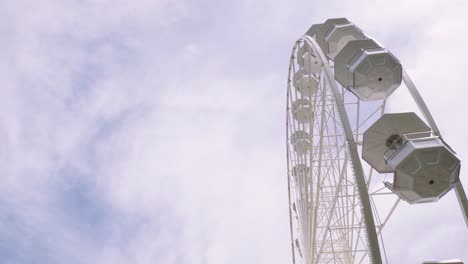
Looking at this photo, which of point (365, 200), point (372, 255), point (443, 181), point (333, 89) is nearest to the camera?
point (372, 255)

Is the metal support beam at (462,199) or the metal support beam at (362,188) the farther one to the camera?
the metal support beam at (462,199)

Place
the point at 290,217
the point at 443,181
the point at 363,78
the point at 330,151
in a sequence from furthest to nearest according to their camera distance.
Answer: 1. the point at 290,217
2. the point at 330,151
3. the point at 363,78
4. the point at 443,181

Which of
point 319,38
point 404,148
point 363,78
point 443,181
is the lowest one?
point 443,181

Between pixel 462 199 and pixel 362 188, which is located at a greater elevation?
pixel 462 199

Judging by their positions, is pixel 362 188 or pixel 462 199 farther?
pixel 462 199

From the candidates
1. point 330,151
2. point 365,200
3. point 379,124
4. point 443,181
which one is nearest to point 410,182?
point 443,181

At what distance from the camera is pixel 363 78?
11.8 m

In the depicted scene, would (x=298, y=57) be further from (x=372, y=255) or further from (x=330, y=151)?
(x=372, y=255)

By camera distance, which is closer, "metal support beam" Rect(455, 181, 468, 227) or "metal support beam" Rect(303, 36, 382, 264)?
"metal support beam" Rect(303, 36, 382, 264)

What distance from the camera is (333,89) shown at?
33.9 feet

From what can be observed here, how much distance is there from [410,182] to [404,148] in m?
0.87

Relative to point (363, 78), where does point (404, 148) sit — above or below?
below

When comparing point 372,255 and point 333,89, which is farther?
point 333,89

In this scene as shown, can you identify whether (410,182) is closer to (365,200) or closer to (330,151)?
(365,200)
